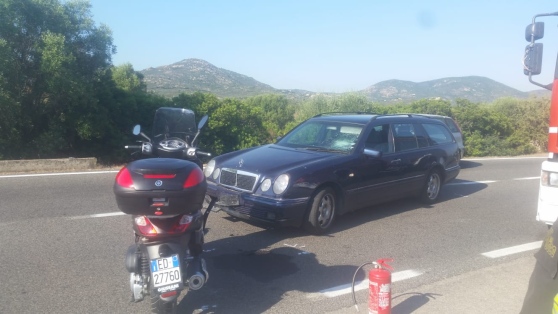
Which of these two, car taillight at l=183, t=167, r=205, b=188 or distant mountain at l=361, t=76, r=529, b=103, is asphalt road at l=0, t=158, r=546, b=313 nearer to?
car taillight at l=183, t=167, r=205, b=188

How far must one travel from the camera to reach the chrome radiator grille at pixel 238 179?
281 inches

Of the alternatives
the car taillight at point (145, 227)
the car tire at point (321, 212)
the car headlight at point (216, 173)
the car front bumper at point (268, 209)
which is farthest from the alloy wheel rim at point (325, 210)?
Result: the car taillight at point (145, 227)

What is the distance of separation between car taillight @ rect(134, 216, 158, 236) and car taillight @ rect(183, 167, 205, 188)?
421mm

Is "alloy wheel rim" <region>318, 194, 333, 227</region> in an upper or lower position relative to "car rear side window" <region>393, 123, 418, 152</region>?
lower

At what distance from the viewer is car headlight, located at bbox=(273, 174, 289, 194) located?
6.88 meters

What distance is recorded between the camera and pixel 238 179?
730 centimetres

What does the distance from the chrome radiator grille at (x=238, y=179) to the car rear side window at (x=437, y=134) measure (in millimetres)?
4094

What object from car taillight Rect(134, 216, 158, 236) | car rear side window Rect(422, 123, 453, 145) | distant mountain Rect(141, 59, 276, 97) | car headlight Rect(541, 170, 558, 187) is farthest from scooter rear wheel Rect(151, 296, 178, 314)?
distant mountain Rect(141, 59, 276, 97)

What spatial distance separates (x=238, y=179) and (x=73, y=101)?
11.0 meters

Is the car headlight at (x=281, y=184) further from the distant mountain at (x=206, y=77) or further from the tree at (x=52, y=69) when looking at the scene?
the distant mountain at (x=206, y=77)

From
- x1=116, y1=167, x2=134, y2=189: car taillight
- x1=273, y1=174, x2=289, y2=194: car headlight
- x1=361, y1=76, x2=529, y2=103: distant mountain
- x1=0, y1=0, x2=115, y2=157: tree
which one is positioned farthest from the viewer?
x1=361, y1=76, x2=529, y2=103: distant mountain

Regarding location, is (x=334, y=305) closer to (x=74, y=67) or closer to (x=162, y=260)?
(x=162, y=260)

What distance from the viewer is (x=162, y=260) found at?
4.13 metres

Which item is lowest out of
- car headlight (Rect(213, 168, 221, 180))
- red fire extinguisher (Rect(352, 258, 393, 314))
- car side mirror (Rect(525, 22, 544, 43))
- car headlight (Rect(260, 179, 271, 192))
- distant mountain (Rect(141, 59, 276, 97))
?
red fire extinguisher (Rect(352, 258, 393, 314))
